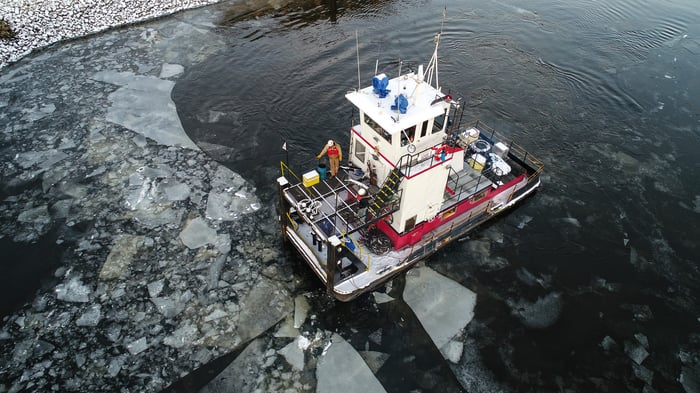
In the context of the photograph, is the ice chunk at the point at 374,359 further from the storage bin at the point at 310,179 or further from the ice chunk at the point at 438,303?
the storage bin at the point at 310,179

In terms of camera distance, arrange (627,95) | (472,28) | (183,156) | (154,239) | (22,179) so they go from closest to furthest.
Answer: (154,239), (22,179), (183,156), (627,95), (472,28)

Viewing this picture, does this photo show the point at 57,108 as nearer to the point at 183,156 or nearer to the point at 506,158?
the point at 183,156

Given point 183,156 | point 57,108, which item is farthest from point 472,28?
point 57,108

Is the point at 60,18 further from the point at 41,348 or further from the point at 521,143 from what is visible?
the point at 521,143

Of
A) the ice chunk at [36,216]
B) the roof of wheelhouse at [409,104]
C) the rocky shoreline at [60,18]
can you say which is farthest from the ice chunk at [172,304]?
the rocky shoreline at [60,18]

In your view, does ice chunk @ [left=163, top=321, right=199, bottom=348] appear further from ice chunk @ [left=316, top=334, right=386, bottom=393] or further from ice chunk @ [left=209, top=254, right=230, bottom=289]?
ice chunk @ [left=316, top=334, right=386, bottom=393]

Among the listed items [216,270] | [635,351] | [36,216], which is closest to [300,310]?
[216,270]
